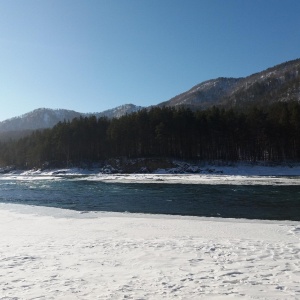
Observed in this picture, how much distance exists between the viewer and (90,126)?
3903 inches

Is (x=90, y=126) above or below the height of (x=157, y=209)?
above

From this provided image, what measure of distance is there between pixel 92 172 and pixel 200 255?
75.4m

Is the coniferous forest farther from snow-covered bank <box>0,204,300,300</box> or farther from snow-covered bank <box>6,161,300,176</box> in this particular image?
snow-covered bank <box>0,204,300,300</box>

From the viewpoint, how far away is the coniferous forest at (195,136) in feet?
260

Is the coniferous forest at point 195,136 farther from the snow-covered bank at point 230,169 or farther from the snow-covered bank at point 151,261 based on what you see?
the snow-covered bank at point 151,261

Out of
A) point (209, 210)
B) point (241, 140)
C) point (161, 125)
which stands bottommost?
point (209, 210)

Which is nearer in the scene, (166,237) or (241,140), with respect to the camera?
(166,237)

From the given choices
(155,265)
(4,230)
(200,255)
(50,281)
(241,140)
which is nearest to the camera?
(50,281)

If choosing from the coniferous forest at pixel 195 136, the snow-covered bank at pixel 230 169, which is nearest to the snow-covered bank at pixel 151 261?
the snow-covered bank at pixel 230 169

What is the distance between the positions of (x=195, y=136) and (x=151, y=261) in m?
75.6

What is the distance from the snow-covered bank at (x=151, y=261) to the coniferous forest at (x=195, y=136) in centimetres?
6746

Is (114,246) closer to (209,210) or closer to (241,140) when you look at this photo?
(209,210)

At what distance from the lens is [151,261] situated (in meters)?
9.73

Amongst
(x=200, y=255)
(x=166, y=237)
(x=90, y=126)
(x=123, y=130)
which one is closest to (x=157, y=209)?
(x=166, y=237)
